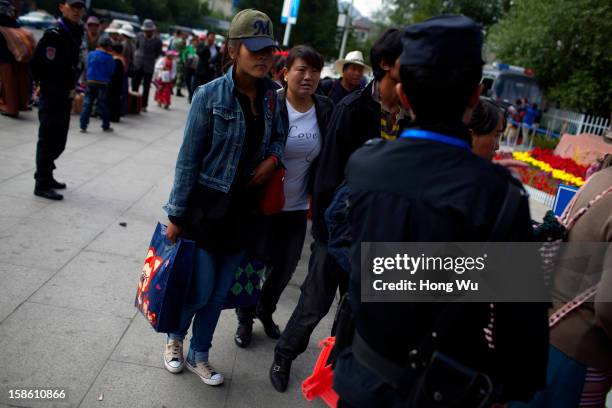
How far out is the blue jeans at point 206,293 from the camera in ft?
9.82

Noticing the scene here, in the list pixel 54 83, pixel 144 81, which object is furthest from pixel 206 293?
pixel 144 81

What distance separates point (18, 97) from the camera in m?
9.32

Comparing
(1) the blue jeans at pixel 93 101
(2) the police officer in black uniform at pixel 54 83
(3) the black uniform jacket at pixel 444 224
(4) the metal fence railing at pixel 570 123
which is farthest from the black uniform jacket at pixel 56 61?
(4) the metal fence railing at pixel 570 123

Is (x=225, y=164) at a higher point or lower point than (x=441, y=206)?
lower

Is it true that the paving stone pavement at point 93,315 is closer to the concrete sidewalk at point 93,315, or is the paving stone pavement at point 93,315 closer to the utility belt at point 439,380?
the concrete sidewalk at point 93,315

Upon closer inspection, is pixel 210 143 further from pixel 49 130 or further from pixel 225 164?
pixel 49 130

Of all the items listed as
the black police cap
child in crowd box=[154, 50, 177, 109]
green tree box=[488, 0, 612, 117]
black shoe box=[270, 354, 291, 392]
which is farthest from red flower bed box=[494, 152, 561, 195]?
the black police cap

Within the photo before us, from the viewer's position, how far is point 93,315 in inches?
146

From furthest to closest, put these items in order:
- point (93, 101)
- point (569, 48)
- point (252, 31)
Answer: point (569, 48)
point (93, 101)
point (252, 31)

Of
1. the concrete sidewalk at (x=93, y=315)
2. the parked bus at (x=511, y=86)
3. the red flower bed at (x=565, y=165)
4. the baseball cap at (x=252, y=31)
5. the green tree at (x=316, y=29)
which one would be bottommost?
the concrete sidewalk at (x=93, y=315)

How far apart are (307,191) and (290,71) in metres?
0.76

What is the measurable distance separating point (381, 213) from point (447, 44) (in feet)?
1.55

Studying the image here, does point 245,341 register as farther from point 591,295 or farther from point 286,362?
point 591,295

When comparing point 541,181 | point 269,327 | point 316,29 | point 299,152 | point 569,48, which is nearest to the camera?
point 299,152
